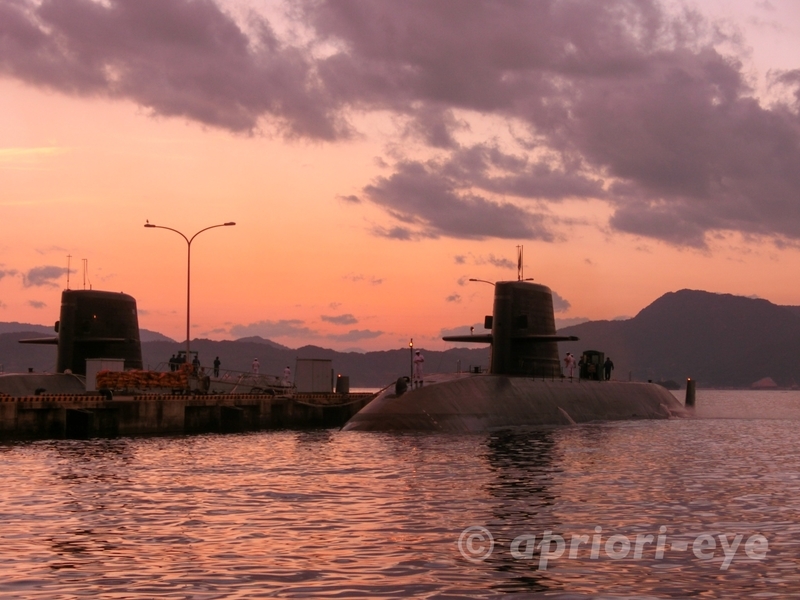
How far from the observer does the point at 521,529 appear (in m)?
22.8

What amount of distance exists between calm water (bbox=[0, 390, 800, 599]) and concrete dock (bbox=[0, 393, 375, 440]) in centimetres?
1296

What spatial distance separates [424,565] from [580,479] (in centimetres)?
1560

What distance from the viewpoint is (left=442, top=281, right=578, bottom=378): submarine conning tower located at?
65.8 metres

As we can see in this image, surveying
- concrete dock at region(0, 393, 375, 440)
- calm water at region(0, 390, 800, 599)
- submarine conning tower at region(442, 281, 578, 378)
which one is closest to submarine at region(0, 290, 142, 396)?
concrete dock at region(0, 393, 375, 440)

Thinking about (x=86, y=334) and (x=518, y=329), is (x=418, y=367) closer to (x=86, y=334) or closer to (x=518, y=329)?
(x=518, y=329)

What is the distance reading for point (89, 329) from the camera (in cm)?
7281

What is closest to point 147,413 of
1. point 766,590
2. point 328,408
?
point 328,408

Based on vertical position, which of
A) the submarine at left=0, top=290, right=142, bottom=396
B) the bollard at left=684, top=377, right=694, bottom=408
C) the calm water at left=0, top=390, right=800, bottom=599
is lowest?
the calm water at left=0, top=390, right=800, bottom=599

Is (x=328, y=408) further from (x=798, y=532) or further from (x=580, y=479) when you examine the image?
(x=798, y=532)

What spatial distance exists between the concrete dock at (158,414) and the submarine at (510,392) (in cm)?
1082

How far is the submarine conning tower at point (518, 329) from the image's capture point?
65.8 metres

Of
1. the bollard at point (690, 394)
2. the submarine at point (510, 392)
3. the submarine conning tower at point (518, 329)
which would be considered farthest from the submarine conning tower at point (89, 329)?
the bollard at point (690, 394)

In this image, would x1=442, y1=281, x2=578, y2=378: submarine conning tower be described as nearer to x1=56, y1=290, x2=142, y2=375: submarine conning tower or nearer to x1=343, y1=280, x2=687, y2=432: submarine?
x1=343, y1=280, x2=687, y2=432: submarine

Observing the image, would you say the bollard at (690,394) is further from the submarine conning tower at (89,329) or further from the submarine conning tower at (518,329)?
the submarine conning tower at (89,329)
